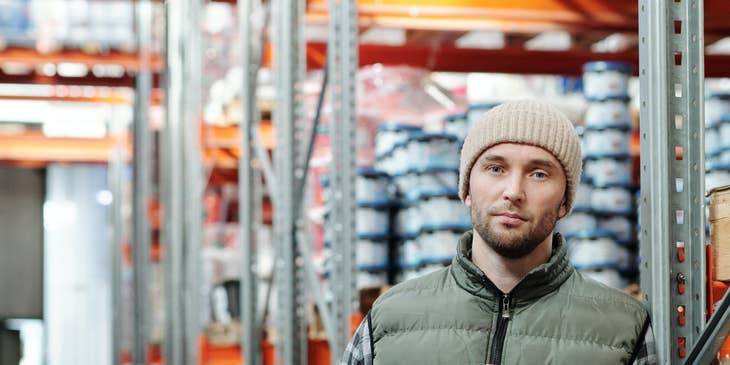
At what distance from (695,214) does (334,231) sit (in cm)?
192

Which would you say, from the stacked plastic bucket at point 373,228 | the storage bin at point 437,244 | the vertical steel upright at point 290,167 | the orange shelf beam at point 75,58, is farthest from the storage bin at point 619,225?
the orange shelf beam at point 75,58

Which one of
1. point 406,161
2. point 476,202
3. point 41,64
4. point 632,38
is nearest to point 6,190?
point 41,64

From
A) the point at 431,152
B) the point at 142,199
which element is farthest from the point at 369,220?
the point at 142,199

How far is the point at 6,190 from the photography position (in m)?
16.8

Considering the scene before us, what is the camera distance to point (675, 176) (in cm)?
239

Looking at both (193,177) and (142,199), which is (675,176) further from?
(142,199)

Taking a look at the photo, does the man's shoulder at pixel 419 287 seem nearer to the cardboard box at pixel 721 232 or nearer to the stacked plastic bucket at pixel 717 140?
the cardboard box at pixel 721 232

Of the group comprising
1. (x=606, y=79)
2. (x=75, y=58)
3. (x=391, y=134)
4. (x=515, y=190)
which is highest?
(x=75, y=58)

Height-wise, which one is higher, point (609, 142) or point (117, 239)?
point (609, 142)

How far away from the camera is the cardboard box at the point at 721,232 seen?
7.54 ft

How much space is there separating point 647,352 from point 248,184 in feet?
13.0

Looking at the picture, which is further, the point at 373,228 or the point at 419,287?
the point at 373,228

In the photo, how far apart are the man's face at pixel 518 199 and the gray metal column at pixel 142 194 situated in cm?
844

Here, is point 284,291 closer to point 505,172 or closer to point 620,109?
point 620,109
